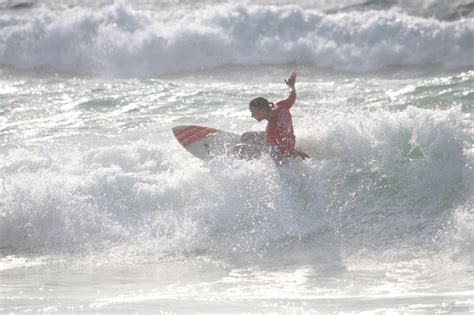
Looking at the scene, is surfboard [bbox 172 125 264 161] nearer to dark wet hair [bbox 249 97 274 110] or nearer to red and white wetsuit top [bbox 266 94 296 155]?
red and white wetsuit top [bbox 266 94 296 155]

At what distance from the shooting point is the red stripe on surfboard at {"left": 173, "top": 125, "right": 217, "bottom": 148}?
1032 cm

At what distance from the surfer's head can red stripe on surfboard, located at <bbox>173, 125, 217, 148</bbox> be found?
125cm

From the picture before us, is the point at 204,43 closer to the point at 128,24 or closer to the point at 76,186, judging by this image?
the point at 128,24

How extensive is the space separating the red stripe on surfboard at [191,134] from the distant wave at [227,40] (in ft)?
22.7

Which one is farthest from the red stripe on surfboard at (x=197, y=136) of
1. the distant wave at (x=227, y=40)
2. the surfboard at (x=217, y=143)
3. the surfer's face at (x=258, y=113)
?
the distant wave at (x=227, y=40)

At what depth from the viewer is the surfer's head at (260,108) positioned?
9109mm

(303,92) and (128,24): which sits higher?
(128,24)

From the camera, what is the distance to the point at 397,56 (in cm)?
1736

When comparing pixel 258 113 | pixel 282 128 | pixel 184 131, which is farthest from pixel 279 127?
pixel 184 131

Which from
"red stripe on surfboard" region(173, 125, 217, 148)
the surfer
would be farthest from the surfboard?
the surfer

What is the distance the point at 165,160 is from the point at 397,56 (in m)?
8.19

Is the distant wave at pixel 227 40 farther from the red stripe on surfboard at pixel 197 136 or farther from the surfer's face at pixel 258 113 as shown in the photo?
the surfer's face at pixel 258 113

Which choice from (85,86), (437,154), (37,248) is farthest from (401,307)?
(85,86)

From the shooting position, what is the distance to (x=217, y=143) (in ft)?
33.4
